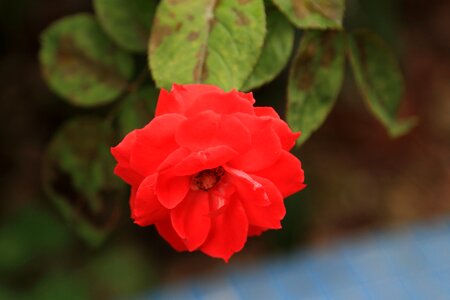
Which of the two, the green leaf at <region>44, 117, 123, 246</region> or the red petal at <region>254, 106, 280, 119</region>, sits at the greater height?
the red petal at <region>254, 106, 280, 119</region>

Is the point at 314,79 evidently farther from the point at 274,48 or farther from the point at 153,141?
the point at 153,141

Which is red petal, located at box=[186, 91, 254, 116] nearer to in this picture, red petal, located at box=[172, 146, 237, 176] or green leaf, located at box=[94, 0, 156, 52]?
red petal, located at box=[172, 146, 237, 176]

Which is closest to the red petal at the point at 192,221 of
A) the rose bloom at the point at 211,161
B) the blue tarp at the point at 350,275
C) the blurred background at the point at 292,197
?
the rose bloom at the point at 211,161

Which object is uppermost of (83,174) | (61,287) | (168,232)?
(168,232)

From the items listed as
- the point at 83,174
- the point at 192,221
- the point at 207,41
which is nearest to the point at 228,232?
the point at 192,221

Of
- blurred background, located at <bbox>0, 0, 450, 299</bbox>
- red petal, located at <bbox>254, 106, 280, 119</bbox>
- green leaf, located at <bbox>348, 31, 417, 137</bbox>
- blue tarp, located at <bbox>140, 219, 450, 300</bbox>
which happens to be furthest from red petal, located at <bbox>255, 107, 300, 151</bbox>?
blue tarp, located at <bbox>140, 219, 450, 300</bbox>

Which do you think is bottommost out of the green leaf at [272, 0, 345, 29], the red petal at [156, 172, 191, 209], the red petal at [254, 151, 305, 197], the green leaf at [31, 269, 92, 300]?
the green leaf at [31, 269, 92, 300]
